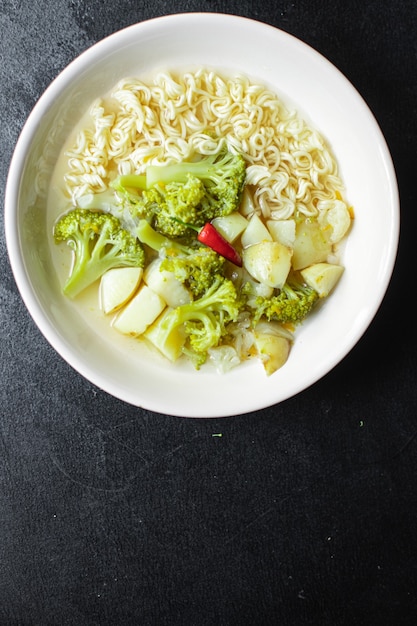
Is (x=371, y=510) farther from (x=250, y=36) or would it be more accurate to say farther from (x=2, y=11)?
(x=2, y=11)

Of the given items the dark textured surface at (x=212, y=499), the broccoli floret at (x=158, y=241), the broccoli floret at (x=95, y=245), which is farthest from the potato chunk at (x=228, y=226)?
the dark textured surface at (x=212, y=499)

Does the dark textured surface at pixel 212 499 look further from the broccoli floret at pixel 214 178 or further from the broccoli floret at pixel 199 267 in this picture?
the broccoli floret at pixel 214 178

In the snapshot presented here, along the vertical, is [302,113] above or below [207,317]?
above

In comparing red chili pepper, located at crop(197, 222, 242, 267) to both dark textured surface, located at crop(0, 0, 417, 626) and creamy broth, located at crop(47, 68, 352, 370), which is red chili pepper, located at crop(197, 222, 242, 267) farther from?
dark textured surface, located at crop(0, 0, 417, 626)

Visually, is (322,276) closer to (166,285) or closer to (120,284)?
(166,285)

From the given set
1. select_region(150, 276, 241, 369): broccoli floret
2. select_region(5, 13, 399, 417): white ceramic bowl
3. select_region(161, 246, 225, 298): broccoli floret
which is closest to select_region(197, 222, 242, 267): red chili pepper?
select_region(161, 246, 225, 298): broccoli floret

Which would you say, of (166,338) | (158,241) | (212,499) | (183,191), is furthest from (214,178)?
(212,499)
